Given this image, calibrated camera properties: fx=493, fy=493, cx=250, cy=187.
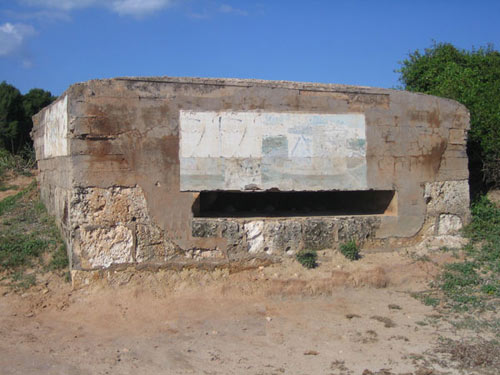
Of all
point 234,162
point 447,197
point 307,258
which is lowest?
point 307,258

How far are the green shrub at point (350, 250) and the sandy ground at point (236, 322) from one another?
0.08 meters

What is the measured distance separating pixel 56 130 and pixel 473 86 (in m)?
7.10

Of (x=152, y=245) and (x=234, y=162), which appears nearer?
(x=152, y=245)

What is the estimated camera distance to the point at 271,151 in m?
6.10

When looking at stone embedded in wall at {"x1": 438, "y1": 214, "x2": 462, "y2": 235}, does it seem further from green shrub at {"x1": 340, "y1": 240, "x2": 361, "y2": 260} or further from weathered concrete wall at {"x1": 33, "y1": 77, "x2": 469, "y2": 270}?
green shrub at {"x1": 340, "y1": 240, "x2": 361, "y2": 260}

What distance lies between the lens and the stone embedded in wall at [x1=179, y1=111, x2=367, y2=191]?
5922 millimetres

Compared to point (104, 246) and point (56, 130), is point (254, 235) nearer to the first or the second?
point (104, 246)

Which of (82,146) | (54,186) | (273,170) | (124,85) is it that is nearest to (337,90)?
(273,170)

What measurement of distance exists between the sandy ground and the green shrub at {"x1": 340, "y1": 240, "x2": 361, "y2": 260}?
81 mm

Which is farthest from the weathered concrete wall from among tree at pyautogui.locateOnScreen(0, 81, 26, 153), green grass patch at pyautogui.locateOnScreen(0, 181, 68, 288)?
tree at pyautogui.locateOnScreen(0, 81, 26, 153)

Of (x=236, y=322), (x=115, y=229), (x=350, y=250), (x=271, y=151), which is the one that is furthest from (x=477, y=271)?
(x=115, y=229)

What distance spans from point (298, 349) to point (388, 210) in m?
2.85

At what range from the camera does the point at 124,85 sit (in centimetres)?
573

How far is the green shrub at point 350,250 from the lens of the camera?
6.21 m
